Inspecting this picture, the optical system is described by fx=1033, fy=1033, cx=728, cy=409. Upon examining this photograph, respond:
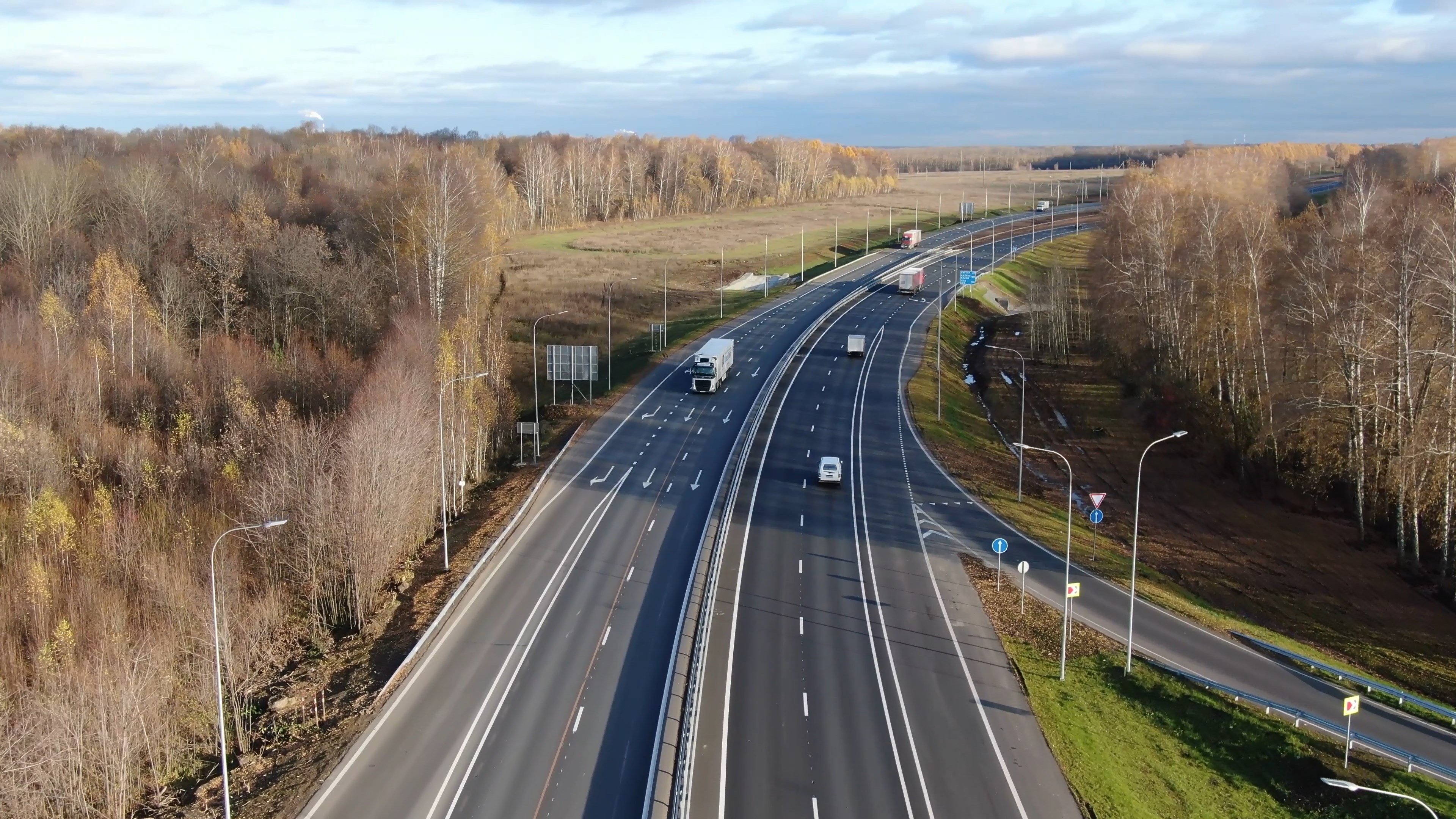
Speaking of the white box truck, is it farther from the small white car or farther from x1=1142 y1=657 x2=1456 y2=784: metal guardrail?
x1=1142 y1=657 x2=1456 y2=784: metal guardrail

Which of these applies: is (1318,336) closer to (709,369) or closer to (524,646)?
(709,369)

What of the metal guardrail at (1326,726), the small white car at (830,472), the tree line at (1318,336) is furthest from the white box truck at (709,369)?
the metal guardrail at (1326,726)

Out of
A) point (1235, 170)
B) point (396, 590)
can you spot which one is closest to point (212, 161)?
point (396, 590)

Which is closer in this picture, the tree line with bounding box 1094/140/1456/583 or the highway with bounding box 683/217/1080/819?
the highway with bounding box 683/217/1080/819

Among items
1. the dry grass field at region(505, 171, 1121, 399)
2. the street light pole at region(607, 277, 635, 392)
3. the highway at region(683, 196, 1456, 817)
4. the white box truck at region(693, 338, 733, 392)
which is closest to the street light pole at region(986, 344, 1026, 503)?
the highway at region(683, 196, 1456, 817)

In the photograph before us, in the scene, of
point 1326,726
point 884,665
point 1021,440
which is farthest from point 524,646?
point 1021,440

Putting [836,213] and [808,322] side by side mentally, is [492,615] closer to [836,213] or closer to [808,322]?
[808,322]
